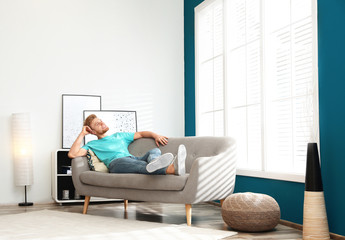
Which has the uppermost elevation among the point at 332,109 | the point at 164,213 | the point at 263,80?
the point at 263,80

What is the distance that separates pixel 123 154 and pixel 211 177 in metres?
1.15

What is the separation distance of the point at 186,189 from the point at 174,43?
309 cm

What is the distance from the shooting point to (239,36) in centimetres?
491

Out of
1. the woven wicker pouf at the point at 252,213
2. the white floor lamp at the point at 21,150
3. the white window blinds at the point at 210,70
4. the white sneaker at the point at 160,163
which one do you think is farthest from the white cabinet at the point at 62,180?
the woven wicker pouf at the point at 252,213

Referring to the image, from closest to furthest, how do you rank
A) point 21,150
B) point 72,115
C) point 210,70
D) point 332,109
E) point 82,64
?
1. point 332,109
2. point 21,150
3. point 210,70
4. point 72,115
5. point 82,64

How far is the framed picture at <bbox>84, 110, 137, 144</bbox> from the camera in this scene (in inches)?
227

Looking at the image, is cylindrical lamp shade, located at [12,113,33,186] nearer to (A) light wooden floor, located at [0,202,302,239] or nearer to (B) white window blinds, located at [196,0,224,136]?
(A) light wooden floor, located at [0,202,302,239]

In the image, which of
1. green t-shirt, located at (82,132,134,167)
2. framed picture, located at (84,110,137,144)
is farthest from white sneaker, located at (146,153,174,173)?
framed picture, located at (84,110,137,144)

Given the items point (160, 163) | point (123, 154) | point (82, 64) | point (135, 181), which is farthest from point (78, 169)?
point (82, 64)

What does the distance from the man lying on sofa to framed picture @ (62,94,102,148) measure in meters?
0.89

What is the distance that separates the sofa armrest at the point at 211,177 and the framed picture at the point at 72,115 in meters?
2.34

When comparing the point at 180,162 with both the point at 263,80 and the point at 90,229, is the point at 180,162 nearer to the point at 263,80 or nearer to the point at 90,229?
the point at 90,229

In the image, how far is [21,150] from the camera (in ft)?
17.5

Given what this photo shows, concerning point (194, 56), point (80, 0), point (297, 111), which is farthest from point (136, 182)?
point (80, 0)
